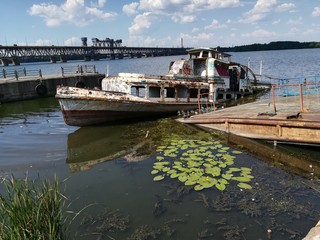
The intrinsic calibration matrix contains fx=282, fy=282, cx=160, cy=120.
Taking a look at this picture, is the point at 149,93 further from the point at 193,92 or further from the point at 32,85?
the point at 32,85

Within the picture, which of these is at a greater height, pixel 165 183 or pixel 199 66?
pixel 199 66

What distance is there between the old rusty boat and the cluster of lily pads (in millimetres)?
5345

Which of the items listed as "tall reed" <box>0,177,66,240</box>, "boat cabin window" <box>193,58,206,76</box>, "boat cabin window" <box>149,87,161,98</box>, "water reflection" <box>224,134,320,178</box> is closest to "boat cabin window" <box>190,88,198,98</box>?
"boat cabin window" <box>193,58,206,76</box>

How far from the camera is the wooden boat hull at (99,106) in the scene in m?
15.8

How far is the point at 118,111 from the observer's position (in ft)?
55.3

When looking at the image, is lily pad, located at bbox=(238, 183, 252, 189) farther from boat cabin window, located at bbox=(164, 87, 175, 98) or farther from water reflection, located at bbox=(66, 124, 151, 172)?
boat cabin window, located at bbox=(164, 87, 175, 98)

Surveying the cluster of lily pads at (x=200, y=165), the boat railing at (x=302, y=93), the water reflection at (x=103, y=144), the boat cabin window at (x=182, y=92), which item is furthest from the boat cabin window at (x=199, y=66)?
the cluster of lily pads at (x=200, y=165)

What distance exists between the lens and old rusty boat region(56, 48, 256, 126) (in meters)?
16.0

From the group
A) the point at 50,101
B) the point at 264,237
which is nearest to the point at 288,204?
the point at 264,237

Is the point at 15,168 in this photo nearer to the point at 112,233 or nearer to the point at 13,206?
the point at 112,233

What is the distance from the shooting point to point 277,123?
11703mm

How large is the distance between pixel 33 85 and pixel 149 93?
1787 centimetres

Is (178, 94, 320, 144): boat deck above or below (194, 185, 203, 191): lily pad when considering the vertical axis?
above

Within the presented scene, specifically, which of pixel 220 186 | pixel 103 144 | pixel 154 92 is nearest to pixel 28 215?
pixel 220 186
